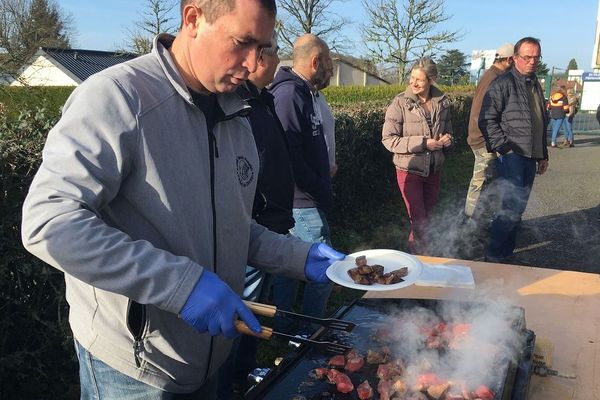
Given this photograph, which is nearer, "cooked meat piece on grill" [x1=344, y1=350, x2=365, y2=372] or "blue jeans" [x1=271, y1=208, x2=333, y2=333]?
"cooked meat piece on grill" [x1=344, y1=350, x2=365, y2=372]

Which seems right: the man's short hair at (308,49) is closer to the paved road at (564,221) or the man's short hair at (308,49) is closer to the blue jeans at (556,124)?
the paved road at (564,221)

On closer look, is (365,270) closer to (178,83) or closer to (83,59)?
(178,83)

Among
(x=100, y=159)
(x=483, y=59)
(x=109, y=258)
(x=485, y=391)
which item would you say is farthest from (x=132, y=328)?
(x=483, y=59)

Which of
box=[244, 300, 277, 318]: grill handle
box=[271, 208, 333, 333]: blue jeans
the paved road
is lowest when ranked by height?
the paved road

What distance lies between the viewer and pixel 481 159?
231 inches

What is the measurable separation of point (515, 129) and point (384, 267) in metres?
3.38

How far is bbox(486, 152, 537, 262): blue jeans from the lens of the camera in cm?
499

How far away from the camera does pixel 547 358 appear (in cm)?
211

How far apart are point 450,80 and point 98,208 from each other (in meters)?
31.7

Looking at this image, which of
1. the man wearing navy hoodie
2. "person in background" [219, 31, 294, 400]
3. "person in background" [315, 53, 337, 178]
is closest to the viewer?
"person in background" [219, 31, 294, 400]

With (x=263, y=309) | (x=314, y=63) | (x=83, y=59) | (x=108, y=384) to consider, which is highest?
(x=83, y=59)

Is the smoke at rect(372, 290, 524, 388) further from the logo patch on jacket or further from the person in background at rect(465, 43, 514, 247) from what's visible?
the person in background at rect(465, 43, 514, 247)

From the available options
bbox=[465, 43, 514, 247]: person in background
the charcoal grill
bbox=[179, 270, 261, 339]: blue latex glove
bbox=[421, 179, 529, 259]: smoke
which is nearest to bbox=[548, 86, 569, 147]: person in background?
bbox=[421, 179, 529, 259]: smoke

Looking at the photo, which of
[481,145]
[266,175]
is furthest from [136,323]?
[481,145]
